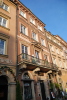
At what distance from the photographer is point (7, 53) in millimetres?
9336

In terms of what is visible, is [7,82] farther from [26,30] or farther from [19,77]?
[26,30]

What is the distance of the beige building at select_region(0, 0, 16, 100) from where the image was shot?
8102 mm

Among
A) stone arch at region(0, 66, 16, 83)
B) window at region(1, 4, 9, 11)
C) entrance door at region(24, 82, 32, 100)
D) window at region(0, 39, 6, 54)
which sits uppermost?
window at region(1, 4, 9, 11)

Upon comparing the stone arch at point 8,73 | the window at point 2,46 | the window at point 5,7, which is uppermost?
the window at point 5,7

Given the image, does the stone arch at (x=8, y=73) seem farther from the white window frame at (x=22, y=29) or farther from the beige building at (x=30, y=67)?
the white window frame at (x=22, y=29)

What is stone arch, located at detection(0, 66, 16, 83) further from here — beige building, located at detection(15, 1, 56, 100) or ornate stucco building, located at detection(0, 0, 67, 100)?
beige building, located at detection(15, 1, 56, 100)

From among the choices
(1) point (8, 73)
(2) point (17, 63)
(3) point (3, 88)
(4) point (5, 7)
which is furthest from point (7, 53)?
(4) point (5, 7)

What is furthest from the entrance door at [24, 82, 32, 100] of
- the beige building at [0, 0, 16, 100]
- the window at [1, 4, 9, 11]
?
the window at [1, 4, 9, 11]

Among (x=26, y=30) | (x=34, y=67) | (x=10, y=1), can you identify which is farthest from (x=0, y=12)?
(x=34, y=67)

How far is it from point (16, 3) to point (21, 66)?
11698 mm

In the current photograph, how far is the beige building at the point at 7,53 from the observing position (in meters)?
8.10

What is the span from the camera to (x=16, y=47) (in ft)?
34.8

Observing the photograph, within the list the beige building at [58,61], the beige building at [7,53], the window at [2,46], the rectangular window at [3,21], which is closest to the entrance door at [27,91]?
the beige building at [7,53]

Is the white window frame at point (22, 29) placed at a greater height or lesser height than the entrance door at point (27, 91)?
greater
